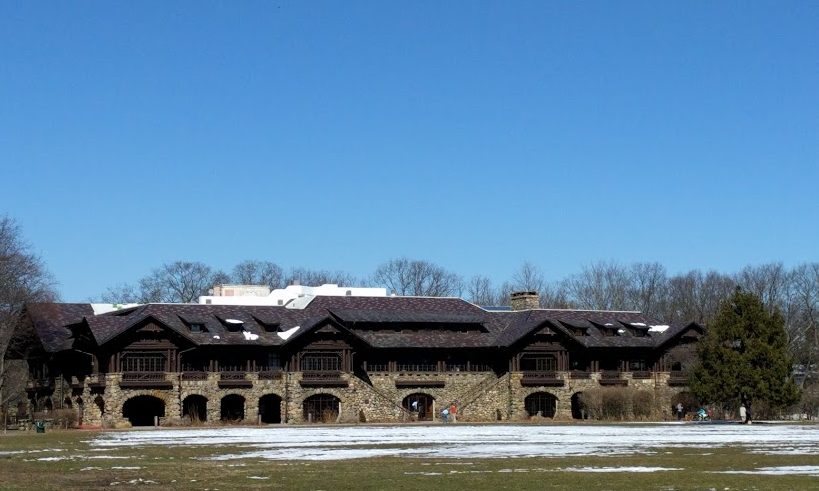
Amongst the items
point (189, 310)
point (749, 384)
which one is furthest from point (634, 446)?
point (189, 310)

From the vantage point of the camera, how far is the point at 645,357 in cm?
8862

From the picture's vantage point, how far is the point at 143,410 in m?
78.2

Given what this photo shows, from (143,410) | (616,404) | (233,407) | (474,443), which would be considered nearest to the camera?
(474,443)

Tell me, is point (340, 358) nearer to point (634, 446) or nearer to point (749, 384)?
point (749, 384)

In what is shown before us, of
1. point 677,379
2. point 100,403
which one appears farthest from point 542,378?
point 100,403

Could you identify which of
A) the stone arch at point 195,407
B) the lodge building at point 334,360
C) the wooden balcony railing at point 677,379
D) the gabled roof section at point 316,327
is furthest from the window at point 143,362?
the wooden balcony railing at point 677,379

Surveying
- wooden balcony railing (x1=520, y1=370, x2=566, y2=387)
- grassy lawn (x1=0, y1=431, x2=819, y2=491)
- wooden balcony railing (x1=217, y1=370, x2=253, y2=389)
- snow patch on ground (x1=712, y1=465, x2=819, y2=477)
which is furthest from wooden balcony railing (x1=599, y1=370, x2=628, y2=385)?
snow patch on ground (x1=712, y1=465, x2=819, y2=477)

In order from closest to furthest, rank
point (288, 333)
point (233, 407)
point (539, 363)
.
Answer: point (233, 407), point (288, 333), point (539, 363)

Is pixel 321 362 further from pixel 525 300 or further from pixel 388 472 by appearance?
pixel 388 472

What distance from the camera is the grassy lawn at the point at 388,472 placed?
26.5 m

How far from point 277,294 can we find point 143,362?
2170 cm

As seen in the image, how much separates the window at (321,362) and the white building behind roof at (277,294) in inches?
349

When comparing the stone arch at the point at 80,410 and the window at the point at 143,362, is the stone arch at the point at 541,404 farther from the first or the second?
the stone arch at the point at 80,410

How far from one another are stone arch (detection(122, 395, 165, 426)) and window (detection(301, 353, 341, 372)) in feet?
30.5
